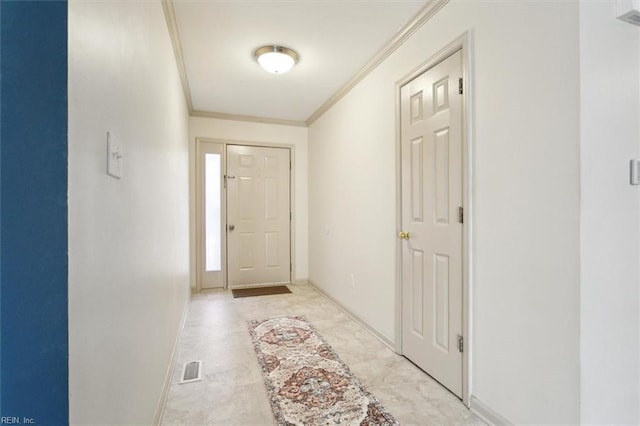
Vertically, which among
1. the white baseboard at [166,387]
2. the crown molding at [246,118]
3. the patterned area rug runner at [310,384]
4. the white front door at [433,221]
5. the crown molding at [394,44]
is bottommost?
the patterned area rug runner at [310,384]

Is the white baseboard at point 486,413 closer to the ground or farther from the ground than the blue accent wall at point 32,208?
closer to the ground

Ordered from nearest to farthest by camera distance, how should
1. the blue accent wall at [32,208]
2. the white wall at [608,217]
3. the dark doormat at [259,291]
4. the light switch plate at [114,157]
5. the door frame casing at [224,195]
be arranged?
the blue accent wall at [32,208], the light switch plate at [114,157], the white wall at [608,217], the dark doormat at [259,291], the door frame casing at [224,195]

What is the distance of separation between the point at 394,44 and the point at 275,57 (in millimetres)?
1007

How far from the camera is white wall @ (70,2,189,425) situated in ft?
2.49

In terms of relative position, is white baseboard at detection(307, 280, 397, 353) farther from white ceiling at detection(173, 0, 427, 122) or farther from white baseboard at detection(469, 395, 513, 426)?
white ceiling at detection(173, 0, 427, 122)

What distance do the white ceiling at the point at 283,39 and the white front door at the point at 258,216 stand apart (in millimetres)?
1087

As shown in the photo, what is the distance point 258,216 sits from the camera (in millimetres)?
4773

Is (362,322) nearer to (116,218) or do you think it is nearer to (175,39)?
(116,218)

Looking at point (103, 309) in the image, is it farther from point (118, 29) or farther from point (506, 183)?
point (506, 183)

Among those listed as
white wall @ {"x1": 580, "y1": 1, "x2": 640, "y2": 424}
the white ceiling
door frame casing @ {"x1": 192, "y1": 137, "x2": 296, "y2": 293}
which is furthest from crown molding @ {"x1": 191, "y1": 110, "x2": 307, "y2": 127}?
white wall @ {"x1": 580, "y1": 1, "x2": 640, "y2": 424}

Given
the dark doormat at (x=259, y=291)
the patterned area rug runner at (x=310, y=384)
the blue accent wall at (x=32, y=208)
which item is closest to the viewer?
the blue accent wall at (x=32, y=208)

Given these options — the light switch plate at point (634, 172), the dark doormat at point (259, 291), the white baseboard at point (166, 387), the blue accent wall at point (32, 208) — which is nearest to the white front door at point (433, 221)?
the light switch plate at point (634, 172)

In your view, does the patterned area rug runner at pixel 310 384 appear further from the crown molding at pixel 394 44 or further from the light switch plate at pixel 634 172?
the crown molding at pixel 394 44

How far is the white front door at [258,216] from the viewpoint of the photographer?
4.63 m
